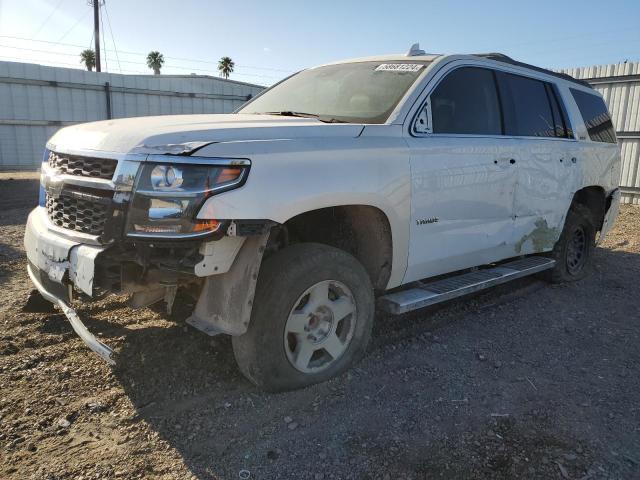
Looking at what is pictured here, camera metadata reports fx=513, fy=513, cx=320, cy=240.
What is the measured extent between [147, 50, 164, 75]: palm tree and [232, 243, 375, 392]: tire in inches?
2271

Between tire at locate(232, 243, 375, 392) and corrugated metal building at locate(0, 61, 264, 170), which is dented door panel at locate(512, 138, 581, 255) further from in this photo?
corrugated metal building at locate(0, 61, 264, 170)

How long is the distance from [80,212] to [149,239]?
0.60 meters

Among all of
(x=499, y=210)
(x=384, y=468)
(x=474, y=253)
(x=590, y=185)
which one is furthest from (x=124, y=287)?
(x=590, y=185)

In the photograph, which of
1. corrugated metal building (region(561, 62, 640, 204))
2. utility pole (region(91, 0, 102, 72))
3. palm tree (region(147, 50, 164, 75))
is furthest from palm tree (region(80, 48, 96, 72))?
corrugated metal building (region(561, 62, 640, 204))

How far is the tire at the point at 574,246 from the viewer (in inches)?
217

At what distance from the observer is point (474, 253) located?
410cm

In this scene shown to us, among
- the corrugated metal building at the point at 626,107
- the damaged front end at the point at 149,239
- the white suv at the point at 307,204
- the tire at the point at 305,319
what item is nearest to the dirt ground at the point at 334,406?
the tire at the point at 305,319

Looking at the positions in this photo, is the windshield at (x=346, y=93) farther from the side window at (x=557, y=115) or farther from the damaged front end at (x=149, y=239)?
the side window at (x=557, y=115)

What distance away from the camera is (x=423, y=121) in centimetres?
357

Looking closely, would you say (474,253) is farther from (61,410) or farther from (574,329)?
(61,410)

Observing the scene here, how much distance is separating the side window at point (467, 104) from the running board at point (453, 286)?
45.5 inches

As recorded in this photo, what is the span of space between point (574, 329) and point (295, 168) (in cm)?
305

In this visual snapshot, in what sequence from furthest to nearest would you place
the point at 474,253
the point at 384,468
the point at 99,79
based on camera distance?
the point at 99,79 → the point at 474,253 → the point at 384,468

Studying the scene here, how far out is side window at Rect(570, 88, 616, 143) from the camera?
5586 millimetres
